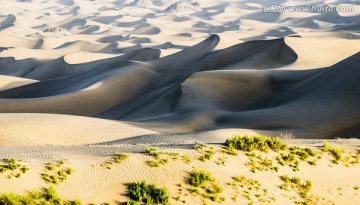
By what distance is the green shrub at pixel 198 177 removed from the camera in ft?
23.6

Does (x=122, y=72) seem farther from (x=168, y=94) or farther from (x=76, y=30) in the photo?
(x=76, y=30)

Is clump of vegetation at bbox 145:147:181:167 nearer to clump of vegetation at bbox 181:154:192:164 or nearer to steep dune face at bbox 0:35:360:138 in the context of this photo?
clump of vegetation at bbox 181:154:192:164

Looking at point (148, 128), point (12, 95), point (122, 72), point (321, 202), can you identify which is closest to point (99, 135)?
point (148, 128)

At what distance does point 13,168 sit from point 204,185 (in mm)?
3292

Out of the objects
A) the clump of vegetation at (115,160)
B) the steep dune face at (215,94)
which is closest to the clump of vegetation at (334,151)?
the clump of vegetation at (115,160)

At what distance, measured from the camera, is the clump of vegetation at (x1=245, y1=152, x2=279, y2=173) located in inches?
323

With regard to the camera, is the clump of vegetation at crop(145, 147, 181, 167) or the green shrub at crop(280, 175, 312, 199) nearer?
the clump of vegetation at crop(145, 147, 181, 167)

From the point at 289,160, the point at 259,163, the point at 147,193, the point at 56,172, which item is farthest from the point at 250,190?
the point at 56,172

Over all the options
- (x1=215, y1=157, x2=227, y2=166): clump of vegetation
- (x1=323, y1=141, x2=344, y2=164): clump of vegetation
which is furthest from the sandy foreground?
(x1=323, y1=141, x2=344, y2=164): clump of vegetation

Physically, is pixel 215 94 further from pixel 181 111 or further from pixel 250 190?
pixel 250 190

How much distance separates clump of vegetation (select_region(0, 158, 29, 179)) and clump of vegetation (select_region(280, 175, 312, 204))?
15.8 feet

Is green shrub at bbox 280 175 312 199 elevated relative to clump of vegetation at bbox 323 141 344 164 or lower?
elevated

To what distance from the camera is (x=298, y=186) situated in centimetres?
807

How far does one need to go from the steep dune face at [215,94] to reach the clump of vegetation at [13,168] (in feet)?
36.0
